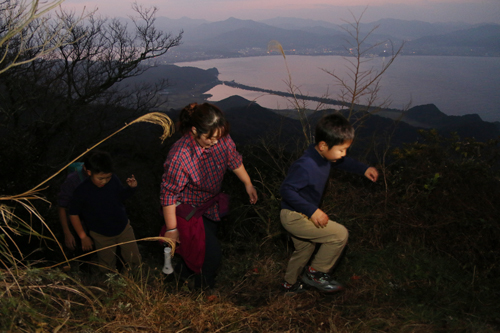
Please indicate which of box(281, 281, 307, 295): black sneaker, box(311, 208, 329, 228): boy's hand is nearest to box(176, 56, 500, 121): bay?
box(281, 281, 307, 295): black sneaker

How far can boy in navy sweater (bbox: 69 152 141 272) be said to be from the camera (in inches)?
112

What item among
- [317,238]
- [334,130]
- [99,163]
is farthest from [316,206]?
[99,163]

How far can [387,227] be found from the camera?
322 centimetres

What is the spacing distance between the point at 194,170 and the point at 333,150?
3.38ft

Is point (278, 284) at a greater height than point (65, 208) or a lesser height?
lesser

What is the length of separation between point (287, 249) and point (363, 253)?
2.42ft

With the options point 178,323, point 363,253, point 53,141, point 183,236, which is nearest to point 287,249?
point 363,253

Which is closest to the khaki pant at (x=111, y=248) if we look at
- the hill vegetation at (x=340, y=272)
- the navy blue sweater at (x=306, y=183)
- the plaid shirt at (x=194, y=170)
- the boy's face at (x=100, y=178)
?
the hill vegetation at (x=340, y=272)

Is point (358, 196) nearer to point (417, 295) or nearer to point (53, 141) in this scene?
point (417, 295)

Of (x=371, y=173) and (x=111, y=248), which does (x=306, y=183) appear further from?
(x=111, y=248)

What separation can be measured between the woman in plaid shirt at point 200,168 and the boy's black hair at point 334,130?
0.71 m

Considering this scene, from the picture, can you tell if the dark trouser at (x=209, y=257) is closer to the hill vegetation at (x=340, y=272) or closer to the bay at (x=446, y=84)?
the hill vegetation at (x=340, y=272)

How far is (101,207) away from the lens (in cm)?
299

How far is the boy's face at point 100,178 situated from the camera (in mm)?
2859
